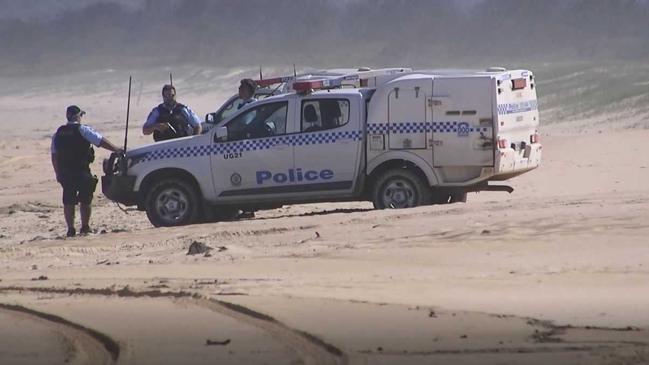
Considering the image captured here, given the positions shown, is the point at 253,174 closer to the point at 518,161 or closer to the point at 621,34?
the point at 518,161

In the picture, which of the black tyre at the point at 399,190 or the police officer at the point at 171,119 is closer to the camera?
the black tyre at the point at 399,190

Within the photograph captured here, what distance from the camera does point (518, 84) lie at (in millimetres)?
17469

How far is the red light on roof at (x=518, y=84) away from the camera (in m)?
17.4

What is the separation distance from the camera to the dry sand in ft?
32.3

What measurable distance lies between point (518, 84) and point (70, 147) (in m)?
5.16

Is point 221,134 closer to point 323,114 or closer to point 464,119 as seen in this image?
point 323,114

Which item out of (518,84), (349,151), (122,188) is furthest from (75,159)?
(518,84)

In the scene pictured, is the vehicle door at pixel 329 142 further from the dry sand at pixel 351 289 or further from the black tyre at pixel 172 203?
the black tyre at pixel 172 203

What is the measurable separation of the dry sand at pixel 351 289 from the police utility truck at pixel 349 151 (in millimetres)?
534

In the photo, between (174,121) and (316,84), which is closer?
(316,84)

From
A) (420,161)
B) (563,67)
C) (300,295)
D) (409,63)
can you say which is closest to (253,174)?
(420,161)

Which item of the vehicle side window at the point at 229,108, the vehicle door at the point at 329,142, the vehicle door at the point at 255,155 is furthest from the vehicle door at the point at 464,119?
the vehicle side window at the point at 229,108

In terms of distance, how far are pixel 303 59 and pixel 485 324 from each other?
68.2m

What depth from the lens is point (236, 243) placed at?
15.4m
